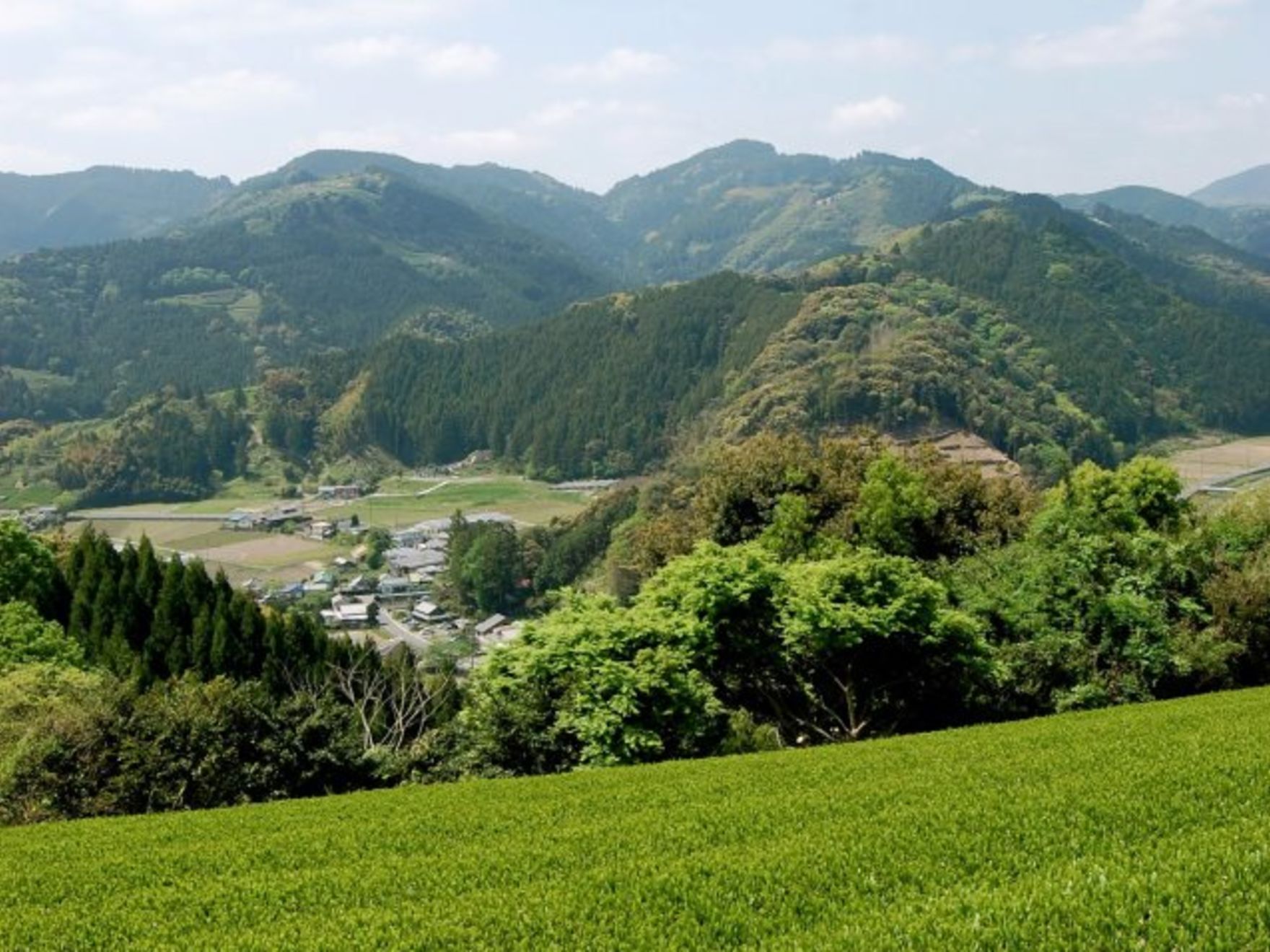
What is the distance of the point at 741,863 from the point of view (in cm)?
1083

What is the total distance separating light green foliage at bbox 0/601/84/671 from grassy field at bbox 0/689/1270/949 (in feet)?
56.1

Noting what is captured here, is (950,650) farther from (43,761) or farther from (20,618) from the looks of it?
(20,618)

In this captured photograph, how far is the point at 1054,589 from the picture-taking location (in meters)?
27.5

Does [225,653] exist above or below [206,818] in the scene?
below

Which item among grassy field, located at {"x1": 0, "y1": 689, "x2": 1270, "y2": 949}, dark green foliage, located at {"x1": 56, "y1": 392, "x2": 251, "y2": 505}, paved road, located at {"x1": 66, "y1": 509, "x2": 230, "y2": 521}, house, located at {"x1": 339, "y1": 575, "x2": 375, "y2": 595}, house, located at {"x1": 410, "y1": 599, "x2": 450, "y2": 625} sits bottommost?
house, located at {"x1": 410, "y1": 599, "x2": 450, "y2": 625}

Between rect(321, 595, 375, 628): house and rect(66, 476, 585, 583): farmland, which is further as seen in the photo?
rect(66, 476, 585, 583): farmland

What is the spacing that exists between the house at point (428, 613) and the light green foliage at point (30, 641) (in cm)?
6794

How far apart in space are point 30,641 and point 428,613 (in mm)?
71744

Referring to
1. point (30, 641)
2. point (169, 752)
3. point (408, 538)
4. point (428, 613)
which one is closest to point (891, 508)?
point (169, 752)

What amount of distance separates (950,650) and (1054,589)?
388 cm

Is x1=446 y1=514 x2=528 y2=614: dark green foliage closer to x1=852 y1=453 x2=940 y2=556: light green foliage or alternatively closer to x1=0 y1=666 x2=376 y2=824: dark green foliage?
x1=852 y1=453 x2=940 y2=556: light green foliage

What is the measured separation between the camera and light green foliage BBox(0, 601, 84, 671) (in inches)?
1255

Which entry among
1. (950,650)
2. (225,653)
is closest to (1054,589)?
(950,650)

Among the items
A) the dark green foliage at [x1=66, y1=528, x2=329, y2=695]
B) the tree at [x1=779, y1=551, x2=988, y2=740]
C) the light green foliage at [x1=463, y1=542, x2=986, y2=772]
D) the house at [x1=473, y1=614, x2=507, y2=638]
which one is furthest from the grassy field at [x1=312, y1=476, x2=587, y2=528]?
the tree at [x1=779, y1=551, x2=988, y2=740]
